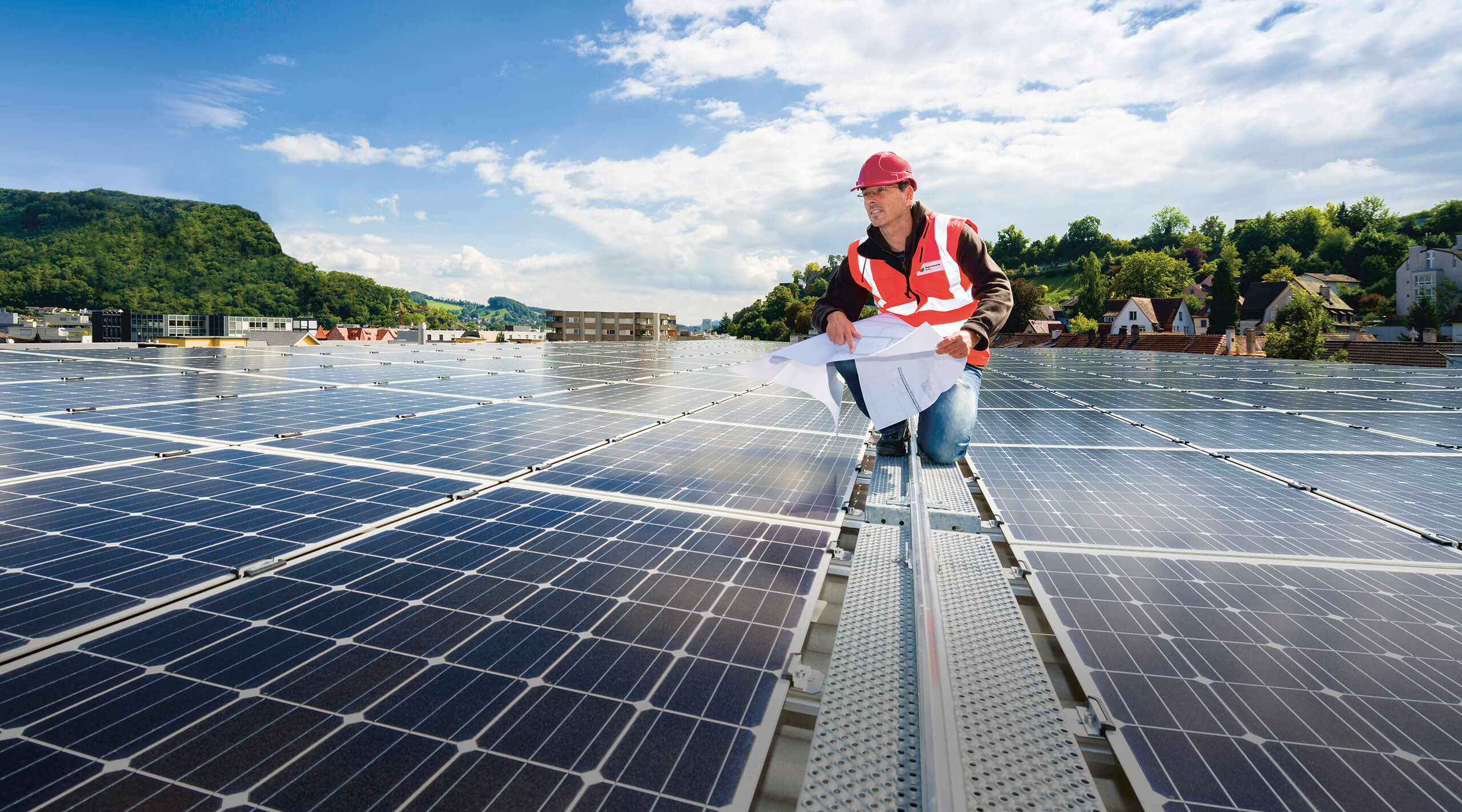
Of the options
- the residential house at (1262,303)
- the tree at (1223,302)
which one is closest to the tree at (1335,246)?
the residential house at (1262,303)

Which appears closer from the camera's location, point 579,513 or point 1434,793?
point 1434,793

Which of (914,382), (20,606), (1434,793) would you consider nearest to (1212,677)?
(1434,793)

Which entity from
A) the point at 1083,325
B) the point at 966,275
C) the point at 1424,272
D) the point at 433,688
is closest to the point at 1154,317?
the point at 1083,325

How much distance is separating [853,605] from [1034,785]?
1075mm

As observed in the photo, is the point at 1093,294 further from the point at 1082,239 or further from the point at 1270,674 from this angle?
the point at 1270,674

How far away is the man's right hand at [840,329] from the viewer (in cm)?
482

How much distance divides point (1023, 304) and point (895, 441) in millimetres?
83924

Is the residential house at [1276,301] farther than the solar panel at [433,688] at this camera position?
Yes

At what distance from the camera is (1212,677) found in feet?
7.43

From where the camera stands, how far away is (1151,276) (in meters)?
104

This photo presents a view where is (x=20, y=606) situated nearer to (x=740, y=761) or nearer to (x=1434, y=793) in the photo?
(x=740, y=761)

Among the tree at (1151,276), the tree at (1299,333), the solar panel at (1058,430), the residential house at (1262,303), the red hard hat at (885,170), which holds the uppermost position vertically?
the tree at (1151,276)

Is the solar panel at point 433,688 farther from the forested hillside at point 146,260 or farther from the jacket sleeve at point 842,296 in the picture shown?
the forested hillside at point 146,260

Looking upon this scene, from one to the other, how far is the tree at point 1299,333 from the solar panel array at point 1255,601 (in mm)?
38224
